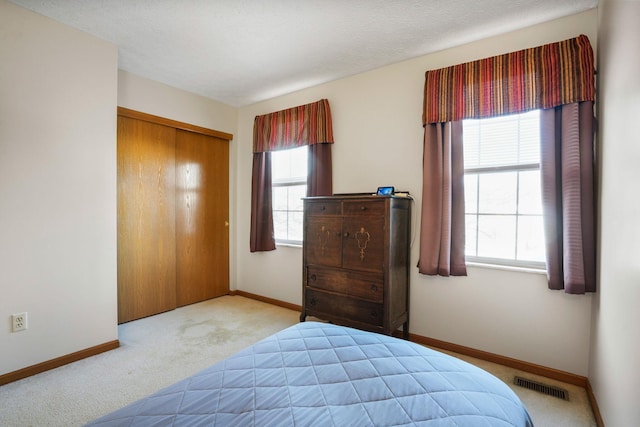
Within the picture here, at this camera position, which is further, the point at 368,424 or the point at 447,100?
the point at 447,100

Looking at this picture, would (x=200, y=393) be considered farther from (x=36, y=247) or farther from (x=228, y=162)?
(x=228, y=162)

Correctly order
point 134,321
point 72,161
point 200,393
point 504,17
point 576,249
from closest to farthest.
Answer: point 200,393 < point 576,249 < point 504,17 < point 72,161 < point 134,321

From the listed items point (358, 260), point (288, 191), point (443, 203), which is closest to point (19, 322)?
point (358, 260)

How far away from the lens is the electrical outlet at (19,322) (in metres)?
2.08

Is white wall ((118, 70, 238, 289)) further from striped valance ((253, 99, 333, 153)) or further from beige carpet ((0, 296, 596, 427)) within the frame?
beige carpet ((0, 296, 596, 427))

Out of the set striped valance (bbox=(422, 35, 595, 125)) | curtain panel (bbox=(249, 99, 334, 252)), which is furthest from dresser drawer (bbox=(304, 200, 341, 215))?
striped valance (bbox=(422, 35, 595, 125))

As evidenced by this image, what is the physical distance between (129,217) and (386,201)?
265 centimetres

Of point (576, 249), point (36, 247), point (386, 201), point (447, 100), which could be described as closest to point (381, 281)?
point (386, 201)

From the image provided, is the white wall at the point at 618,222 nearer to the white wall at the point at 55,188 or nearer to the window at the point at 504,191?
the window at the point at 504,191

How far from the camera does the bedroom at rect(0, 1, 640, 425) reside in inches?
69.4

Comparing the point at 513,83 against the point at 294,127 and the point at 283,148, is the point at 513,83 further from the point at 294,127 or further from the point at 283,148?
the point at 283,148

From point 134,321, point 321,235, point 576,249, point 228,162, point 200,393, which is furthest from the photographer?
point 228,162

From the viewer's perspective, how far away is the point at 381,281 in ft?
7.88

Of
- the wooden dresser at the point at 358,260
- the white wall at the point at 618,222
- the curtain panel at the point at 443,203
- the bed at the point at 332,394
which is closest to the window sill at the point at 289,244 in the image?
the wooden dresser at the point at 358,260
